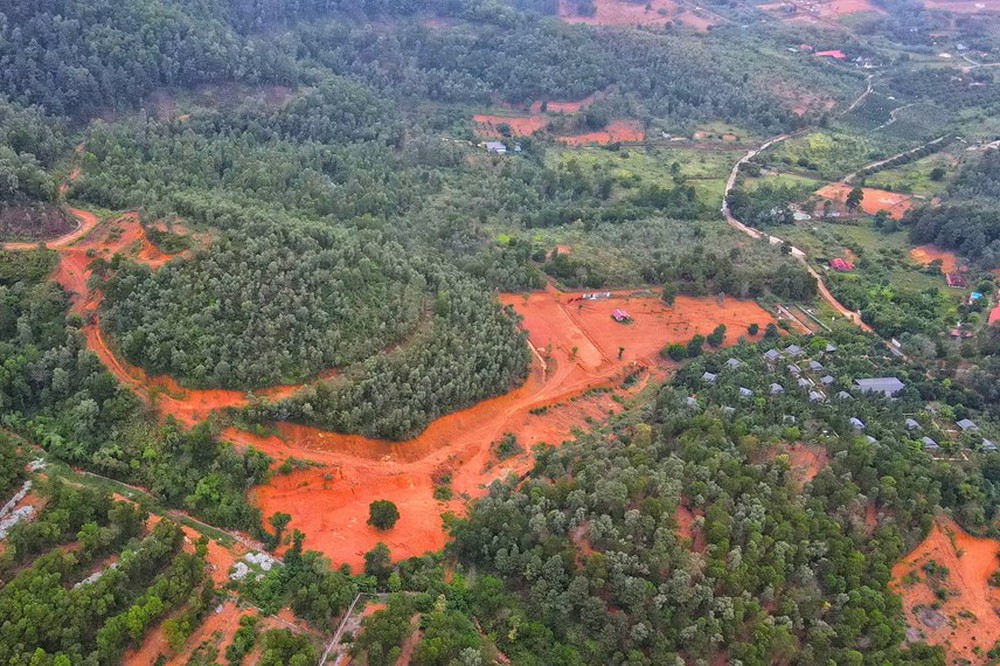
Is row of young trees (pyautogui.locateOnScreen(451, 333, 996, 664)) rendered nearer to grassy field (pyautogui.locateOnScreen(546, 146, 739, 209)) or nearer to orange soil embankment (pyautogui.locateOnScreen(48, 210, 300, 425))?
orange soil embankment (pyautogui.locateOnScreen(48, 210, 300, 425))

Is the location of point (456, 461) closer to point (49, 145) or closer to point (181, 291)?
point (181, 291)

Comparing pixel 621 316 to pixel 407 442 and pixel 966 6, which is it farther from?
pixel 966 6

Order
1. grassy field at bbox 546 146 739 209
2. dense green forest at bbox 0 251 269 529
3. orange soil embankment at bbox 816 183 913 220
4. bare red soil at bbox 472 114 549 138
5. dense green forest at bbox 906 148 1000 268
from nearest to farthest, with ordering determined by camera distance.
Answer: dense green forest at bbox 0 251 269 529 → dense green forest at bbox 906 148 1000 268 → orange soil embankment at bbox 816 183 913 220 → grassy field at bbox 546 146 739 209 → bare red soil at bbox 472 114 549 138

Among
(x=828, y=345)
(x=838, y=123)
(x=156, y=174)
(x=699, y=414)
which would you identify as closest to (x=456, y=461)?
(x=699, y=414)

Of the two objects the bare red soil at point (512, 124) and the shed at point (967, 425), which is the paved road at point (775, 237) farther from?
the bare red soil at point (512, 124)

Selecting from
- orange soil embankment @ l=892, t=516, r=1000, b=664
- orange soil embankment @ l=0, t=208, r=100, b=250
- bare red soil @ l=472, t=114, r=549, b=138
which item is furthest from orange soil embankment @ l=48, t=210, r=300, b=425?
bare red soil @ l=472, t=114, r=549, b=138

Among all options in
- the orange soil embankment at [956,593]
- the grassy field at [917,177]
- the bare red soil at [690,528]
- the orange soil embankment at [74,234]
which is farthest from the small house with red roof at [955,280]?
the orange soil embankment at [74,234]

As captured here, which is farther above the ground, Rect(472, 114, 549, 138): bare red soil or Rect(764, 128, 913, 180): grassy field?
Rect(472, 114, 549, 138): bare red soil
